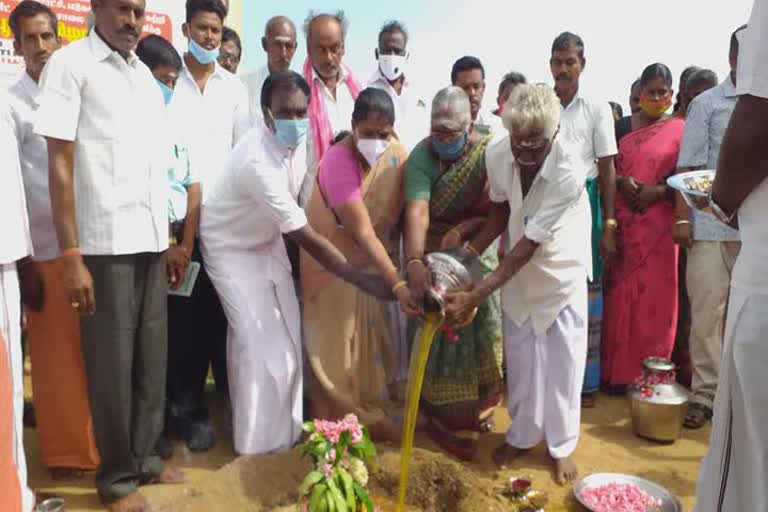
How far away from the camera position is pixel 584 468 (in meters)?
3.89

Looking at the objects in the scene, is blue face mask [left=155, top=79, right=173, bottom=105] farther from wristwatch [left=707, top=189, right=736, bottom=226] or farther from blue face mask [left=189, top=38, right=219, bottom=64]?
wristwatch [left=707, top=189, right=736, bottom=226]

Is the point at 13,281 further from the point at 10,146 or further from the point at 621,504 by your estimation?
the point at 621,504

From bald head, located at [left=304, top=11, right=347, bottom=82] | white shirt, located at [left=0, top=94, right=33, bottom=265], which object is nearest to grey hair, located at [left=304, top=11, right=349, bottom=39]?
bald head, located at [left=304, top=11, right=347, bottom=82]

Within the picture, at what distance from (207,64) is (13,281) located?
2.07 meters

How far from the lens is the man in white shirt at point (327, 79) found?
14.4ft

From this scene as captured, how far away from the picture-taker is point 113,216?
297 cm

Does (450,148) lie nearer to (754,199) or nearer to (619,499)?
(619,499)

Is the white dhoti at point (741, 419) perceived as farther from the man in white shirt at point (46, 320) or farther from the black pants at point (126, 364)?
the man in white shirt at point (46, 320)

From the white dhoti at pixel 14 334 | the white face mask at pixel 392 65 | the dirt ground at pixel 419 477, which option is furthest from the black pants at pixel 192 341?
the white face mask at pixel 392 65

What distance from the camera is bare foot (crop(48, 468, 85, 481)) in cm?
356

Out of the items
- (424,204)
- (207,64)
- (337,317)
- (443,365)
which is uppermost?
(207,64)

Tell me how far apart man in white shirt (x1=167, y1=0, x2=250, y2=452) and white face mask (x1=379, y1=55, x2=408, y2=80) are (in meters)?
1.30

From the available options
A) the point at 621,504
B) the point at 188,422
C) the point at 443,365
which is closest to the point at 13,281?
the point at 188,422

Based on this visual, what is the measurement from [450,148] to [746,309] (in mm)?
2202
